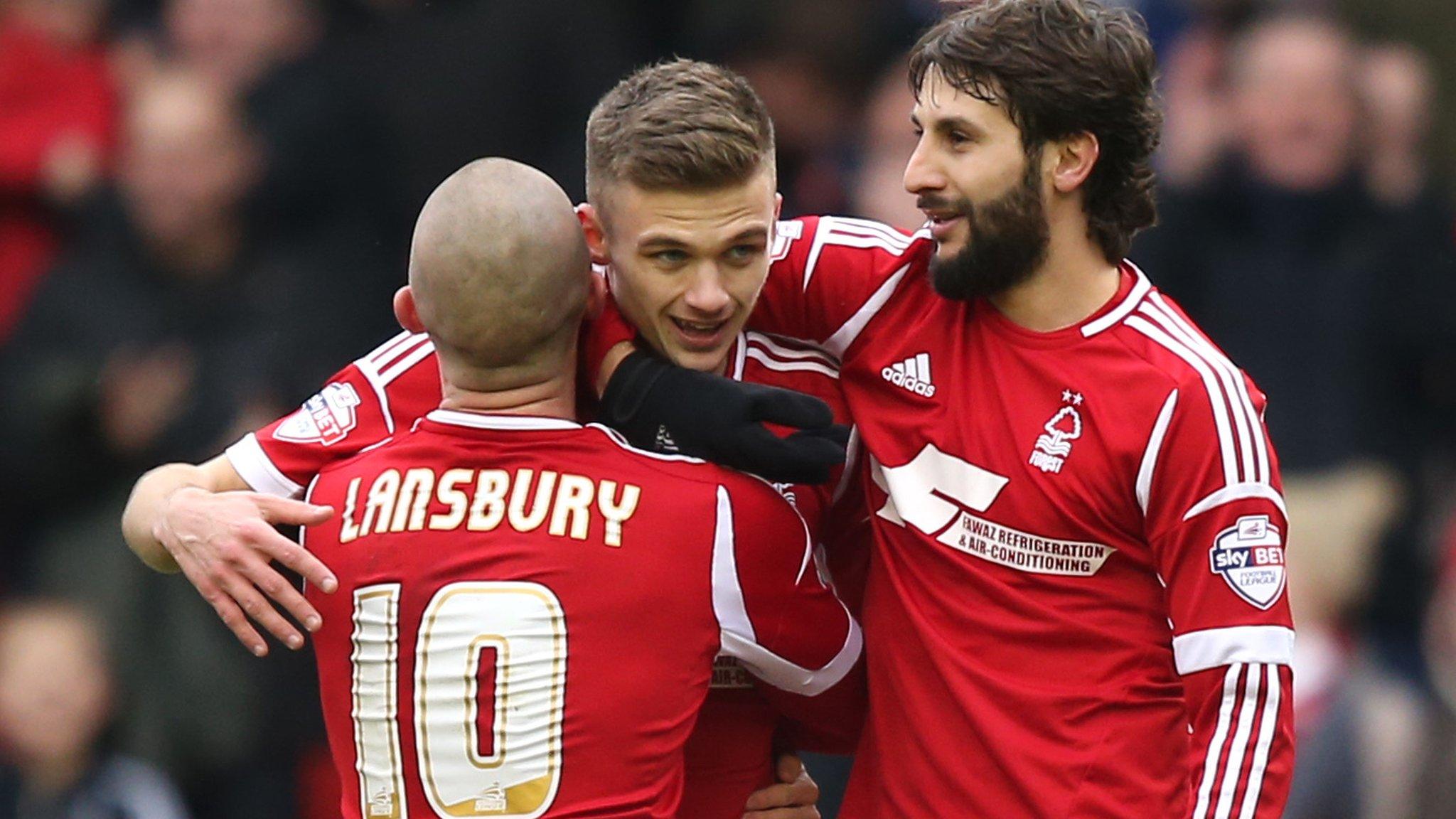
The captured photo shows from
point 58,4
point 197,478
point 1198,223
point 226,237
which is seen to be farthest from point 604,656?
point 58,4

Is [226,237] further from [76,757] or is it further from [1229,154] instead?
[1229,154]

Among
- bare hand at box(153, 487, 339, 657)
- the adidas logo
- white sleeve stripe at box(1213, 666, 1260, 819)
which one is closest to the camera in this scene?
white sleeve stripe at box(1213, 666, 1260, 819)

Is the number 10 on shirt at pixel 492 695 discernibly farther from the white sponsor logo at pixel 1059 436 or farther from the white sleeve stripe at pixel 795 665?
the white sponsor logo at pixel 1059 436

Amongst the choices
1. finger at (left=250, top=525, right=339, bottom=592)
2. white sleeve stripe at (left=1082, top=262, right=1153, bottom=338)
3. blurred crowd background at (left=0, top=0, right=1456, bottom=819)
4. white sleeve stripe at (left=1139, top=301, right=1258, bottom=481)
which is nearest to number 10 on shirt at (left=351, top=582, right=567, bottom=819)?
finger at (left=250, top=525, right=339, bottom=592)

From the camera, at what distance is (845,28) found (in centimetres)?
726

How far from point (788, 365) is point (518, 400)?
568mm

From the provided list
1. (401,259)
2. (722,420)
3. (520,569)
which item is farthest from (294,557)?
(401,259)

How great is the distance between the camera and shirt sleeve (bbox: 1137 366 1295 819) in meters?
3.29

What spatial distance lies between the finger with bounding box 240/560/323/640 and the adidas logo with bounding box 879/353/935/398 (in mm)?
1031

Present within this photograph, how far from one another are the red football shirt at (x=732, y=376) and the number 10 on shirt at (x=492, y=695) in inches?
17.8

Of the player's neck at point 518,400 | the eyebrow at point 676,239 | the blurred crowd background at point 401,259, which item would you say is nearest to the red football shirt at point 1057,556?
the eyebrow at point 676,239

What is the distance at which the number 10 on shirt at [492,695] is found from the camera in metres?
3.32

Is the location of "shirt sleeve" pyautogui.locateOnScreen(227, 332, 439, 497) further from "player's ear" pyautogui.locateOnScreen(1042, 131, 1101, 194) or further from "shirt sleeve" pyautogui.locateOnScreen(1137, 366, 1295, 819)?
"shirt sleeve" pyautogui.locateOnScreen(1137, 366, 1295, 819)

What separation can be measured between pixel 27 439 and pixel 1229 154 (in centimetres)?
390
